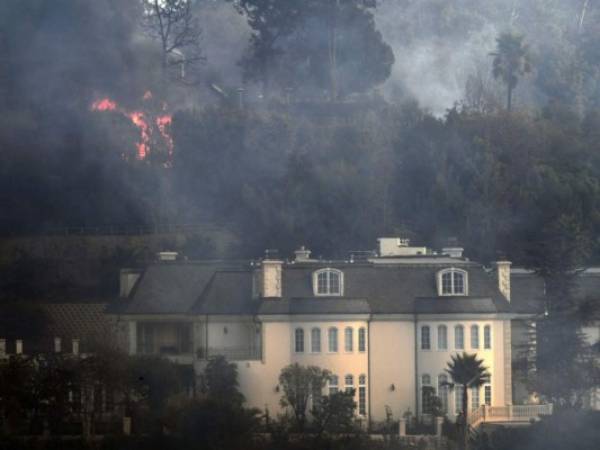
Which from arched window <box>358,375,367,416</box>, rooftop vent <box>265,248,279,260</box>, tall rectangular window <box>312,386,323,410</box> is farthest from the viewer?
rooftop vent <box>265,248,279,260</box>

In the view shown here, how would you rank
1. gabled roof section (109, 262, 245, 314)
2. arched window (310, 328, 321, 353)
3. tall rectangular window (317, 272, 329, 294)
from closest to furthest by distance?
arched window (310, 328, 321, 353)
tall rectangular window (317, 272, 329, 294)
gabled roof section (109, 262, 245, 314)

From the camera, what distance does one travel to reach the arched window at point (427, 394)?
57625mm

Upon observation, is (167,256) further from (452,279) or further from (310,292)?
(452,279)

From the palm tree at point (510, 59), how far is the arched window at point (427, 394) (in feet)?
71.3

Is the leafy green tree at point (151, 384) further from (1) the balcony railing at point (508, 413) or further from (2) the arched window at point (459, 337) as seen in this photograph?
(1) the balcony railing at point (508, 413)

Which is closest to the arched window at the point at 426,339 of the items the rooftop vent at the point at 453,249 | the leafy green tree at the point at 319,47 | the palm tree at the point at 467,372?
the palm tree at the point at 467,372

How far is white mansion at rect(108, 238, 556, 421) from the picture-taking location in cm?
5831

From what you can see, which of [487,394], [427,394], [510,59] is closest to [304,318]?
[427,394]

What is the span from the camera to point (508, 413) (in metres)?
57.7

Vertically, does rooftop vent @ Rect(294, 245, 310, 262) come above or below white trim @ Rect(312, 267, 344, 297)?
above

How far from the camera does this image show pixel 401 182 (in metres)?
71.6

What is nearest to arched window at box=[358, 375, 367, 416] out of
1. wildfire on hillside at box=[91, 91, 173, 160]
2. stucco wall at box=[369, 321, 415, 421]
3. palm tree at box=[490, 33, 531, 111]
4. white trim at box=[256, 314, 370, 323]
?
stucco wall at box=[369, 321, 415, 421]

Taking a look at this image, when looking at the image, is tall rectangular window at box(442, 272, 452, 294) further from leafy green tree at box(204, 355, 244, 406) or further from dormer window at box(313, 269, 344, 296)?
leafy green tree at box(204, 355, 244, 406)

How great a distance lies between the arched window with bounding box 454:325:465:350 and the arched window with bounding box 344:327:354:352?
217cm
